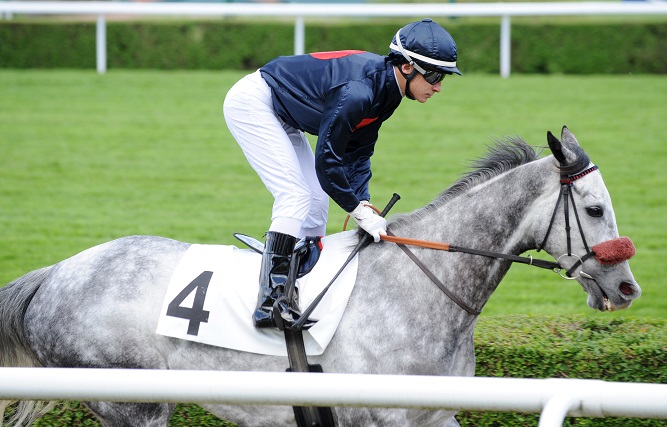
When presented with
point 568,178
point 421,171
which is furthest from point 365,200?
point 421,171

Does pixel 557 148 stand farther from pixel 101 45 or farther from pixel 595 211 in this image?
pixel 101 45

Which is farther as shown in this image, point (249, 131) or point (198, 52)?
point (198, 52)

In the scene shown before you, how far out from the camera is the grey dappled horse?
3189 mm

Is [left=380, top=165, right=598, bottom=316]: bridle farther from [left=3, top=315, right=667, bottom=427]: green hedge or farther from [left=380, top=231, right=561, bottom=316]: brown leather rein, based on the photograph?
[left=3, top=315, right=667, bottom=427]: green hedge

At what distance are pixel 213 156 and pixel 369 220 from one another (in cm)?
741

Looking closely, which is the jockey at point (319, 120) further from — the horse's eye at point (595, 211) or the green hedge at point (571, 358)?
the green hedge at point (571, 358)

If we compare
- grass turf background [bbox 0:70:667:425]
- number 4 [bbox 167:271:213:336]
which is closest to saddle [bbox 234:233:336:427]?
number 4 [bbox 167:271:213:336]

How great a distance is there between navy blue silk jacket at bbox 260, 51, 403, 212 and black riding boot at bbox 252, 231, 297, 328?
252mm

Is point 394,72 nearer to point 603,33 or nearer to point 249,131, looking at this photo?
point 249,131

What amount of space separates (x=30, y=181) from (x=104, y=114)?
2.59 m

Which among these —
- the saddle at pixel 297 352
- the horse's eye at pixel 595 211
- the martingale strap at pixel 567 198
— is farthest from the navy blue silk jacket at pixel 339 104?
the horse's eye at pixel 595 211

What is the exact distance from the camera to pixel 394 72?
3348mm

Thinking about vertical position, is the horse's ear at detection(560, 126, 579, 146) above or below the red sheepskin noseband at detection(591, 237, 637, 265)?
above

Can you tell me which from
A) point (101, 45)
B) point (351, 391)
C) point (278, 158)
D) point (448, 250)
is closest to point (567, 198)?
Result: point (448, 250)
